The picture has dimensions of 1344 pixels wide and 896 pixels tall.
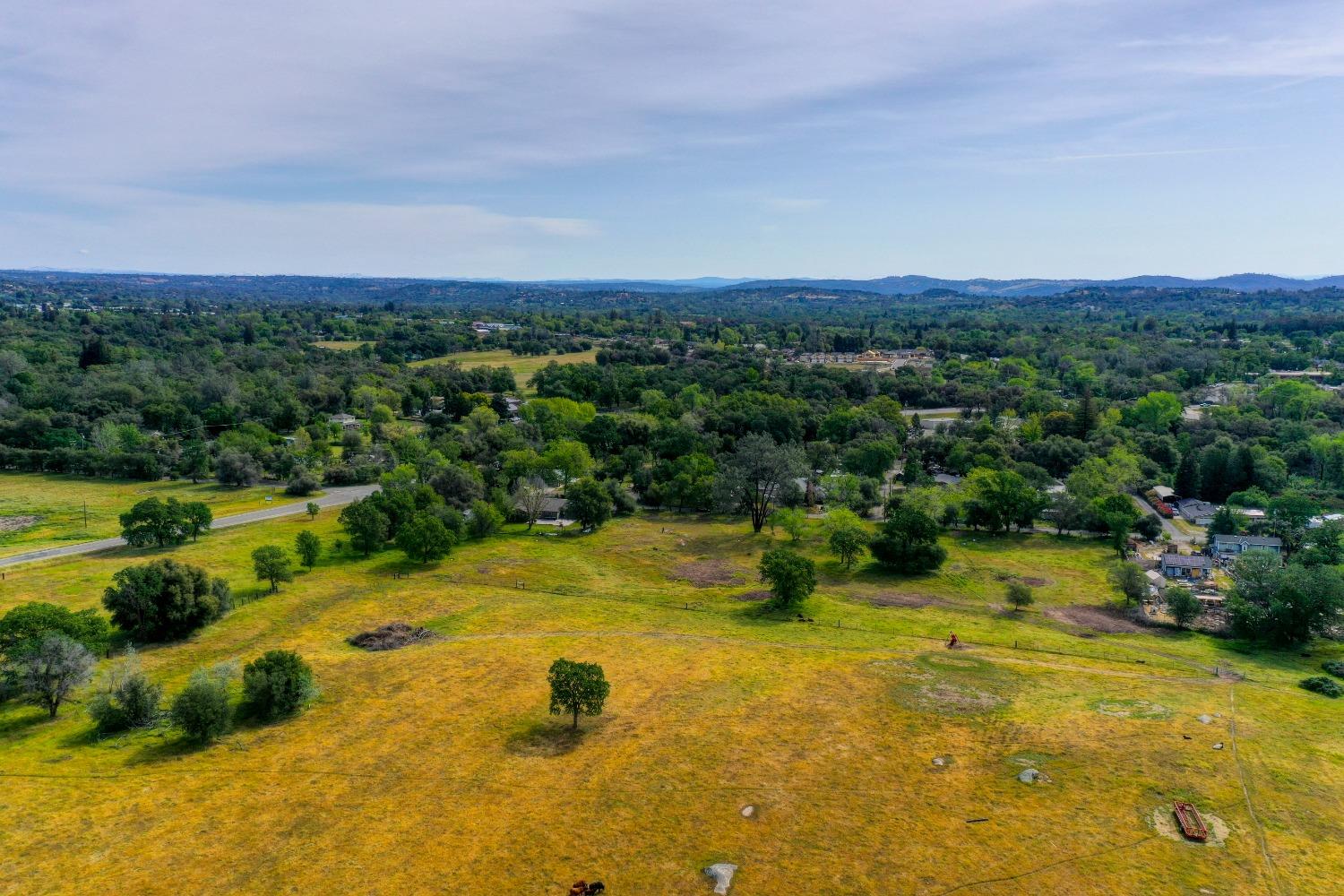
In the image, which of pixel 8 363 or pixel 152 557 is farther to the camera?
pixel 8 363

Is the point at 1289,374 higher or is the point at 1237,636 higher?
the point at 1289,374

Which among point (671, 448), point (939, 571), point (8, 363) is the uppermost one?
point (8, 363)

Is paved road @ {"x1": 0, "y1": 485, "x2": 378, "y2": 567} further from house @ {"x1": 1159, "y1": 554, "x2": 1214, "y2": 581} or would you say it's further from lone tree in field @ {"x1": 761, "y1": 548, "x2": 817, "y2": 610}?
house @ {"x1": 1159, "y1": 554, "x2": 1214, "y2": 581}

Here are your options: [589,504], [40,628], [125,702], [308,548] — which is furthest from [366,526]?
[125,702]

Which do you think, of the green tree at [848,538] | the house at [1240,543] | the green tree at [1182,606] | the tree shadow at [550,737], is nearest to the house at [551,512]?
the green tree at [848,538]

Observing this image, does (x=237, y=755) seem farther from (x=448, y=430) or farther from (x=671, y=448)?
(x=448, y=430)

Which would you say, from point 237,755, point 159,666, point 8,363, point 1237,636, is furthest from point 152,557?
point 8,363

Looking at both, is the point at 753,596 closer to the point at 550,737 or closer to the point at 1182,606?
the point at 550,737

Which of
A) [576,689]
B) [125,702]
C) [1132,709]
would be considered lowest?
[1132,709]
